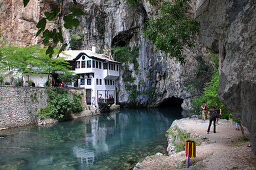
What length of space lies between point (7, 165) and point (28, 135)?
6140 mm

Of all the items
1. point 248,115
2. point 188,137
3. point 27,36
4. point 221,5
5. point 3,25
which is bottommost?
point 188,137

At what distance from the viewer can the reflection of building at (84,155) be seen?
378 inches

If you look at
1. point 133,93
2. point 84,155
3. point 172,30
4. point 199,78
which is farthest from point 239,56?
point 133,93

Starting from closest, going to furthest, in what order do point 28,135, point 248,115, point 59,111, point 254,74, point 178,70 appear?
point 254,74, point 248,115, point 28,135, point 59,111, point 178,70

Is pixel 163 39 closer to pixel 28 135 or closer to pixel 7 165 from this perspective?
pixel 7 165

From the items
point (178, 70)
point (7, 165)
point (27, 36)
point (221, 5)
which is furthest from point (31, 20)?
point (221, 5)

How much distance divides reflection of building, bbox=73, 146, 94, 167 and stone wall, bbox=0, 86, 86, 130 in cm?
919

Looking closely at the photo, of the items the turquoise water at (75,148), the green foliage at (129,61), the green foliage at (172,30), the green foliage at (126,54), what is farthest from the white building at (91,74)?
the green foliage at (172,30)

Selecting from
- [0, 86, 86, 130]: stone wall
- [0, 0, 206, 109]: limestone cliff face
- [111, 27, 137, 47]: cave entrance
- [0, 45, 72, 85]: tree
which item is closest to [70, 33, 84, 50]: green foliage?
[0, 0, 206, 109]: limestone cliff face

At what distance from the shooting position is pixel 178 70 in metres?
28.0

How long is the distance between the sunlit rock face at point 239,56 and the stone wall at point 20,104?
18.7 m

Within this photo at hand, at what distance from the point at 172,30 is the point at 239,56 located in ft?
15.1

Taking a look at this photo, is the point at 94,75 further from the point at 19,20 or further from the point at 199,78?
the point at 19,20

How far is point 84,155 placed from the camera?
35.0 ft
